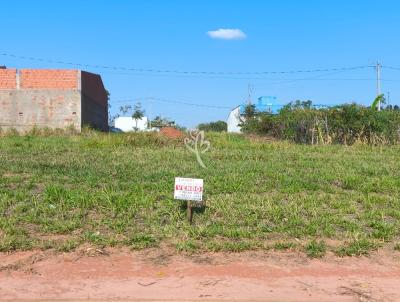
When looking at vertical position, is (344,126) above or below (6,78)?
below

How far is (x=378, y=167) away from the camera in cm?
1051

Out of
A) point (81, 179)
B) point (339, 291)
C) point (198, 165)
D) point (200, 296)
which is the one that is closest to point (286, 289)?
point (339, 291)

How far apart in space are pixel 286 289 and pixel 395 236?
2139 mm

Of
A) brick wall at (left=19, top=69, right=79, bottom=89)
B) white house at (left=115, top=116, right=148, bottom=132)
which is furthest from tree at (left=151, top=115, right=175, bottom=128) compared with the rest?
brick wall at (left=19, top=69, right=79, bottom=89)

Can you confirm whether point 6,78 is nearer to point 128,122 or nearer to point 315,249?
point 315,249

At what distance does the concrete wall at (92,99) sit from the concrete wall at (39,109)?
120cm

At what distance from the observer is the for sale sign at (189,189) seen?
6.38 meters

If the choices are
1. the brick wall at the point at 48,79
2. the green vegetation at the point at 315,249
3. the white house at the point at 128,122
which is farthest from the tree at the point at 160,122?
the green vegetation at the point at 315,249

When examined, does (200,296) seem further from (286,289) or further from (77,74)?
(77,74)

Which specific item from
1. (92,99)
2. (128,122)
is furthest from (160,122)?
(92,99)

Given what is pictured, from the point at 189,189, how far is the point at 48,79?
22.5 metres

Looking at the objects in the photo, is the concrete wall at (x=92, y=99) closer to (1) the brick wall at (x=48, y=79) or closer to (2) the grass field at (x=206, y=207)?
(1) the brick wall at (x=48, y=79)

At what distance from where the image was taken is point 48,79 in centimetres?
2706

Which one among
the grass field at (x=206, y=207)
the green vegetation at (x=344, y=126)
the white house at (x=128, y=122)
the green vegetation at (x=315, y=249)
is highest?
the white house at (x=128, y=122)
